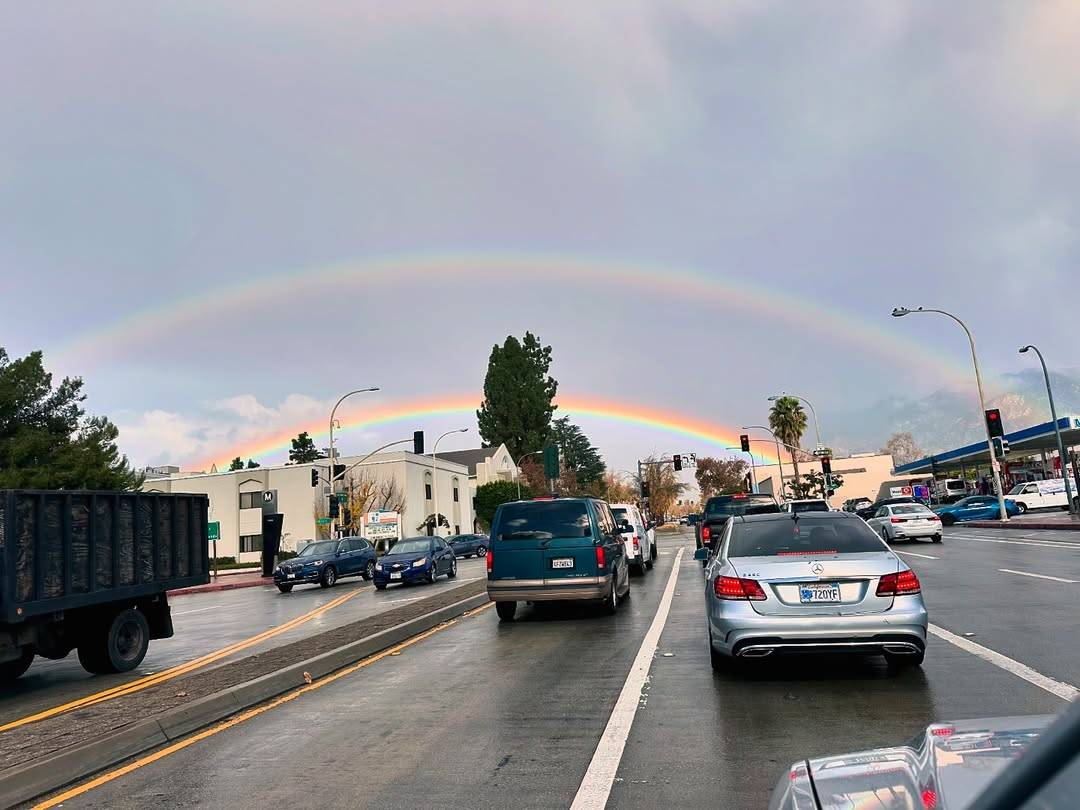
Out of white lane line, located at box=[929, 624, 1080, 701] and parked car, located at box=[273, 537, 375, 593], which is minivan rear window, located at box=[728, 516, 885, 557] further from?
parked car, located at box=[273, 537, 375, 593]

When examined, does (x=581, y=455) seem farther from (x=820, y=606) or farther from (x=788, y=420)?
(x=820, y=606)

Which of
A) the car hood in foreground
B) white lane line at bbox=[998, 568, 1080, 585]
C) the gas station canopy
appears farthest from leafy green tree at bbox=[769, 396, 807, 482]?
the car hood in foreground

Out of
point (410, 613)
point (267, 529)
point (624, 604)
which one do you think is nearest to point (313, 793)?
point (410, 613)

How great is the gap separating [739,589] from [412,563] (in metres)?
19.6

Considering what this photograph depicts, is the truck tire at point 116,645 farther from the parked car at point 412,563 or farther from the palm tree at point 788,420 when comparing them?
the palm tree at point 788,420

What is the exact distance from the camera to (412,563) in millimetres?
25750

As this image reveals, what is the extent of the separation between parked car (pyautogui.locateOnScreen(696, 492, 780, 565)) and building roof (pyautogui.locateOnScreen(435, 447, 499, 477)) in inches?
2321

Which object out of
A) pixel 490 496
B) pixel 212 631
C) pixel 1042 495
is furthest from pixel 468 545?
pixel 212 631

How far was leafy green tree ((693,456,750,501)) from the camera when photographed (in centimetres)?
11812

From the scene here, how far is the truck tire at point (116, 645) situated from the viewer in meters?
10.8

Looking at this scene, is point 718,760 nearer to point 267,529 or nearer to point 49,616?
point 49,616

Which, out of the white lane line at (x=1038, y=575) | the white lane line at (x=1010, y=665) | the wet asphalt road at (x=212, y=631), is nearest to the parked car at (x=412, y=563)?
the wet asphalt road at (x=212, y=631)

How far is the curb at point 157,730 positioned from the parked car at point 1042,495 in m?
41.7

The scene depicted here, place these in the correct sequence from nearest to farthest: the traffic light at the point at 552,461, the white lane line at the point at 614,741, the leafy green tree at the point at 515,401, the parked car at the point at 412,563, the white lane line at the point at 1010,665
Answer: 1. the white lane line at the point at 614,741
2. the white lane line at the point at 1010,665
3. the parked car at the point at 412,563
4. the traffic light at the point at 552,461
5. the leafy green tree at the point at 515,401
